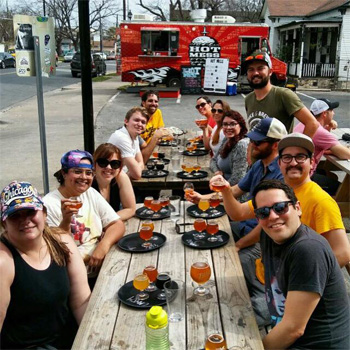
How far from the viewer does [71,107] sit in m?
15.6

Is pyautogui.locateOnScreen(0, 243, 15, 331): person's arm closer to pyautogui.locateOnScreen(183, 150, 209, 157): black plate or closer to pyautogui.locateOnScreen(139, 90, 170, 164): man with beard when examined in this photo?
pyautogui.locateOnScreen(139, 90, 170, 164): man with beard

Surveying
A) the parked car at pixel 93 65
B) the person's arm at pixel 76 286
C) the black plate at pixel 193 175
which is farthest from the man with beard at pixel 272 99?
the parked car at pixel 93 65

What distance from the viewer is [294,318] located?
1.97 meters

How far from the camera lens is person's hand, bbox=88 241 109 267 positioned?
2.92 metres

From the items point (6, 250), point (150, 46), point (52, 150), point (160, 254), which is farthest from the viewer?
point (150, 46)

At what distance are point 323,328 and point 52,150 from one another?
7954mm

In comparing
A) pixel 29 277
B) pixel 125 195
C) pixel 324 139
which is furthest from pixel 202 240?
pixel 324 139

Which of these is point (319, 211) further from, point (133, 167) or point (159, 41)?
point (159, 41)

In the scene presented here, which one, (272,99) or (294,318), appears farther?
(272,99)

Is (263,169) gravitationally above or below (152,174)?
above

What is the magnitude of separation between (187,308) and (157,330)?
0.37m

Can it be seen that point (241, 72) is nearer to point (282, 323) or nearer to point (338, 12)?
point (338, 12)

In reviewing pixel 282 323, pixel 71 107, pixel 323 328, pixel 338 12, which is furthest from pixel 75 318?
pixel 338 12

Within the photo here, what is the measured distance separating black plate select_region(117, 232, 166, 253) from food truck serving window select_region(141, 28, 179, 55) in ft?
57.4
